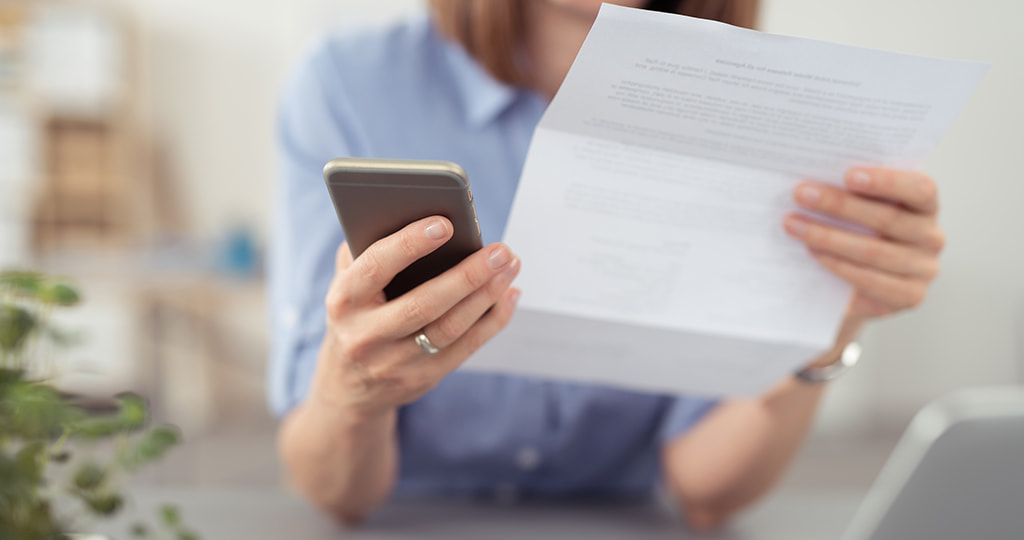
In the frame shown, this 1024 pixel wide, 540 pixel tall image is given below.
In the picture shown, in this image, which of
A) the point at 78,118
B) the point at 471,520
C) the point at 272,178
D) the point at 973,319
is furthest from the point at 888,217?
the point at 78,118

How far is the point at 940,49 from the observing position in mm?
575

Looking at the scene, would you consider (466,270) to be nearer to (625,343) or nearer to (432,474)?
(625,343)

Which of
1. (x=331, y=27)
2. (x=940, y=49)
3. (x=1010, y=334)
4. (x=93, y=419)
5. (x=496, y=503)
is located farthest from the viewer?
(x=331, y=27)

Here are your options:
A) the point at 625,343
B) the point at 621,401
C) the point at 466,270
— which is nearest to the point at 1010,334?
the point at 621,401

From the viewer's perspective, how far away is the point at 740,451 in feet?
3.22

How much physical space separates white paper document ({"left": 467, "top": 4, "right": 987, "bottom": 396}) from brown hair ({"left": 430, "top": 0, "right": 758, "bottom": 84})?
14.1 inches

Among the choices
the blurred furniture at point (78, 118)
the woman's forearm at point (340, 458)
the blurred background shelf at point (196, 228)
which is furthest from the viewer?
the blurred furniture at point (78, 118)

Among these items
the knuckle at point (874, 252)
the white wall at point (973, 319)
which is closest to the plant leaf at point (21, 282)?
the knuckle at point (874, 252)

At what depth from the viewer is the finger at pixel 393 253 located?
1.61 feet

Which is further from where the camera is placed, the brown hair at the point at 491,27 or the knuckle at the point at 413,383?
the brown hair at the point at 491,27

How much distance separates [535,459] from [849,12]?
60cm

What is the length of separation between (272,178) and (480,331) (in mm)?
3677

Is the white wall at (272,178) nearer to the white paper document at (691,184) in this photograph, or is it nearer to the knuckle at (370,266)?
the white paper document at (691,184)

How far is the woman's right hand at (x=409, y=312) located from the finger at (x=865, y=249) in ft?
0.82
